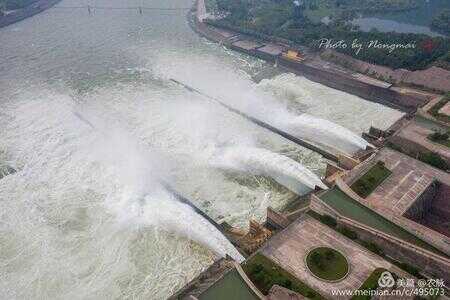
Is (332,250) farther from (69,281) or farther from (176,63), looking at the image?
(176,63)

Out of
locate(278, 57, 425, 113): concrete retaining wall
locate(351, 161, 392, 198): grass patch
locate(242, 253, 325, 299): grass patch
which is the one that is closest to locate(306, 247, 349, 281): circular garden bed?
locate(242, 253, 325, 299): grass patch

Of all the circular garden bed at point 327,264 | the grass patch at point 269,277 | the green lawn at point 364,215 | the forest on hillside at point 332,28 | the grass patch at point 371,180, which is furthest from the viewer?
the forest on hillside at point 332,28

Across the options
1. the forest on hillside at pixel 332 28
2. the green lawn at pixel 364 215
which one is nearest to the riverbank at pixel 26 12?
the forest on hillside at pixel 332 28

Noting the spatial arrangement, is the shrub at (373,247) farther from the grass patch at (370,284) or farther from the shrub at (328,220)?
the shrub at (328,220)

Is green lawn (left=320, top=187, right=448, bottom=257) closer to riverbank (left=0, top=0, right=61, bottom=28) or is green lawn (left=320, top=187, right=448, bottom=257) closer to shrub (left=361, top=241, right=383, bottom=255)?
shrub (left=361, top=241, right=383, bottom=255)

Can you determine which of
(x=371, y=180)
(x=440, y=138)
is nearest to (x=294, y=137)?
(x=371, y=180)

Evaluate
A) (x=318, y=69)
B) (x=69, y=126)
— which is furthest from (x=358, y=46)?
(x=69, y=126)
